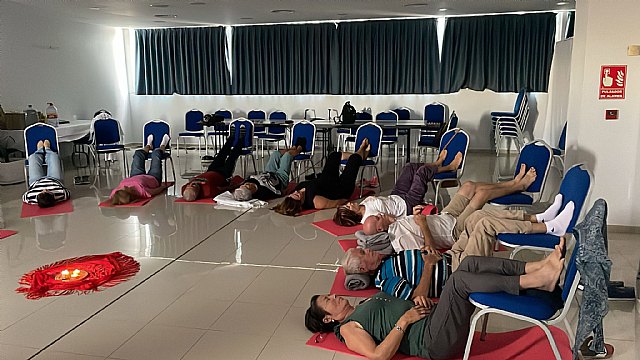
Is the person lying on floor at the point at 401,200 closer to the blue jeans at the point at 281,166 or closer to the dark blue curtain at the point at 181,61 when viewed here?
the blue jeans at the point at 281,166

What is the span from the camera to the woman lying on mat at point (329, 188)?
19.6ft

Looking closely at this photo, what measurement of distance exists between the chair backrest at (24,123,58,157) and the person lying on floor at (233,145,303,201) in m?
2.63

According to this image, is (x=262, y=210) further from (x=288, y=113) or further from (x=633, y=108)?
(x=288, y=113)

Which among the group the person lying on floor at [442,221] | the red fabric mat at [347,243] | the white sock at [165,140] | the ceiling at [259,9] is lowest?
the red fabric mat at [347,243]

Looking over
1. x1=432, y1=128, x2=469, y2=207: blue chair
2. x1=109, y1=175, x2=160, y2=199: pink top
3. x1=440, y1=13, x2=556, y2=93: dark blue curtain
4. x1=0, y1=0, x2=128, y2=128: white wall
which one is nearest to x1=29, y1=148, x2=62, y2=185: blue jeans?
x1=109, y1=175, x2=160, y2=199: pink top

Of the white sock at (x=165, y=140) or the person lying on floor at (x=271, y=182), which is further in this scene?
the white sock at (x=165, y=140)

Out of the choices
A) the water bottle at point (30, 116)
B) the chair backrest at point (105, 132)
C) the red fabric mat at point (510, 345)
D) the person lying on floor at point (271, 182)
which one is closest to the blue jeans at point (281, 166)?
the person lying on floor at point (271, 182)

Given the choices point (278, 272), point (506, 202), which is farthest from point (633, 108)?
point (278, 272)

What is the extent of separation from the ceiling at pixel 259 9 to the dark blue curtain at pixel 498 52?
0.36m

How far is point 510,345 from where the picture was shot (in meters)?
2.95

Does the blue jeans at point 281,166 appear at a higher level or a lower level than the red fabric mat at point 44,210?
higher

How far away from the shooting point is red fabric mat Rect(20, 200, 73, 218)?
5987mm

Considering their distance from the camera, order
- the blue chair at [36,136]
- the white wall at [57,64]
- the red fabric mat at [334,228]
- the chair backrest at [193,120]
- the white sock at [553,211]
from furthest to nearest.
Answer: the chair backrest at [193,120] → the white wall at [57,64] → the blue chair at [36,136] → the red fabric mat at [334,228] → the white sock at [553,211]

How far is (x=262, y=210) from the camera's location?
6.08 meters
